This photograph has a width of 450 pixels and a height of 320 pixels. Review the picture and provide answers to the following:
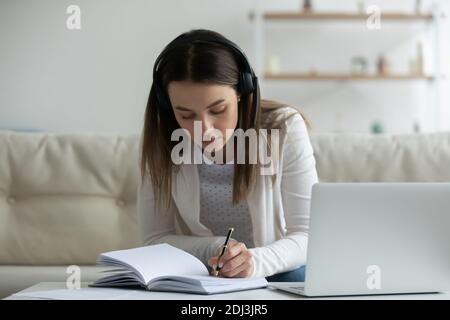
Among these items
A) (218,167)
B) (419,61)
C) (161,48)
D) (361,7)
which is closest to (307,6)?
(361,7)

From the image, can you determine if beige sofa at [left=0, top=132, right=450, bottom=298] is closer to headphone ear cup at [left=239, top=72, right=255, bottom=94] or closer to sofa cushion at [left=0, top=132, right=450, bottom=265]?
sofa cushion at [left=0, top=132, right=450, bottom=265]

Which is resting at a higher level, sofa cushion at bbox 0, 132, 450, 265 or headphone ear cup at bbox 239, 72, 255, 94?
headphone ear cup at bbox 239, 72, 255, 94

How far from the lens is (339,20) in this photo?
4.19 meters

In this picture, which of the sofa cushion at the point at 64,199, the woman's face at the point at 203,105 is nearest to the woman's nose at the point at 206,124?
the woman's face at the point at 203,105

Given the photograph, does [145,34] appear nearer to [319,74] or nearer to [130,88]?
[130,88]

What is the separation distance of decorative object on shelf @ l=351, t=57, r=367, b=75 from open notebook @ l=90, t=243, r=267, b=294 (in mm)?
3201

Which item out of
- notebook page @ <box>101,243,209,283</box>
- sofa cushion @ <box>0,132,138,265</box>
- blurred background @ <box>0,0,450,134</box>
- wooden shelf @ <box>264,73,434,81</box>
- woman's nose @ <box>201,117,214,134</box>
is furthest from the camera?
blurred background @ <box>0,0,450,134</box>

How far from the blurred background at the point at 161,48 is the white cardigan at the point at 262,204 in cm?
278

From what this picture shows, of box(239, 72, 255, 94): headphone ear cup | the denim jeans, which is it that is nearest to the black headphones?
box(239, 72, 255, 94): headphone ear cup

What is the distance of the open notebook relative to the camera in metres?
0.97

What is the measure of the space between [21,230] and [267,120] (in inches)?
31.1

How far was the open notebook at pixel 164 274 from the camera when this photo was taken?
38.0 inches

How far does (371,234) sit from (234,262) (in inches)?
10.5

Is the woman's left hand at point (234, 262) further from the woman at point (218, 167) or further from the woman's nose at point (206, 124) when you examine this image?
the woman's nose at point (206, 124)
